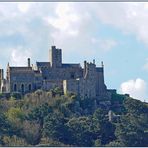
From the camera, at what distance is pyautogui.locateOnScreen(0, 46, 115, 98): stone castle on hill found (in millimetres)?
50219

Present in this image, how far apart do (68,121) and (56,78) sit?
4.95 meters

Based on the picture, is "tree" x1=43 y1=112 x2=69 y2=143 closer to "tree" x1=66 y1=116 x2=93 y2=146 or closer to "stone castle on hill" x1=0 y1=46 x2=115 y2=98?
"tree" x1=66 y1=116 x2=93 y2=146

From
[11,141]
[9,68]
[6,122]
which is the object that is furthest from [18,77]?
[11,141]

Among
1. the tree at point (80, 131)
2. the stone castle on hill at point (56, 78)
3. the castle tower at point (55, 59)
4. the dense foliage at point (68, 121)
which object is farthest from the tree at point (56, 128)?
the castle tower at point (55, 59)

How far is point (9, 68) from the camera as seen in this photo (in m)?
50.5

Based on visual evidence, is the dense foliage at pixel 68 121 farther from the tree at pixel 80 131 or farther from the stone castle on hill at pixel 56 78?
the stone castle on hill at pixel 56 78

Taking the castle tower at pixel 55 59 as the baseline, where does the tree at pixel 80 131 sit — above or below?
below

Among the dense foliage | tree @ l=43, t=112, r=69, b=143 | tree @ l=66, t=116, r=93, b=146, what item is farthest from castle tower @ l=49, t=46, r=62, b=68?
tree @ l=66, t=116, r=93, b=146

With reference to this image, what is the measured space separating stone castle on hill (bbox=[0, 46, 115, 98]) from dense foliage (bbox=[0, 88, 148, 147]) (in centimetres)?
56

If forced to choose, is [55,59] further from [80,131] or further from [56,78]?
[80,131]

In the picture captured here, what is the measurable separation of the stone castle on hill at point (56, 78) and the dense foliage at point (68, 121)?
557 millimetres

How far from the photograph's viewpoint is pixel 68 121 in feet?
152

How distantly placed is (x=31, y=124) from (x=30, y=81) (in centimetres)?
437

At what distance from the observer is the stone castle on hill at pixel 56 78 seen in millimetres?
50219
